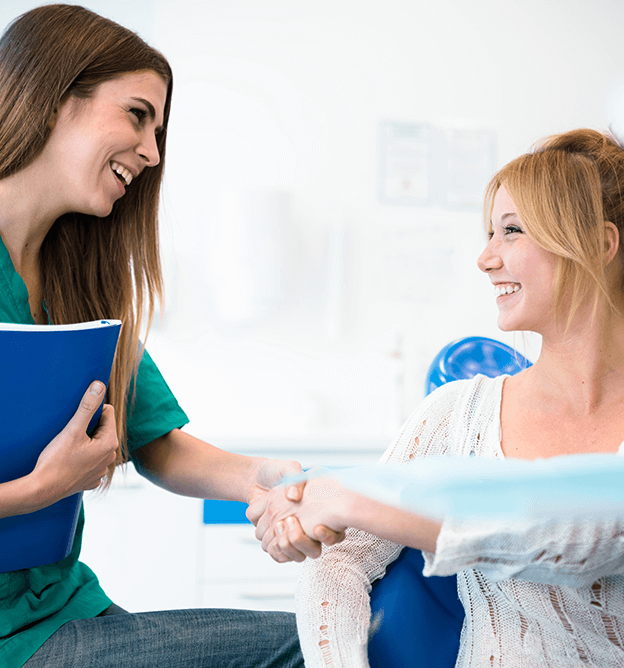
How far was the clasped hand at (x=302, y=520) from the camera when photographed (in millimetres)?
891

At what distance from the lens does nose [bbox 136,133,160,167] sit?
3.80 feet

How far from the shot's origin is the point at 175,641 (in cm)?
100

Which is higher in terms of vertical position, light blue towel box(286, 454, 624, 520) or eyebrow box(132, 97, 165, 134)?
eyebrow box(132, 97, 165, 134)

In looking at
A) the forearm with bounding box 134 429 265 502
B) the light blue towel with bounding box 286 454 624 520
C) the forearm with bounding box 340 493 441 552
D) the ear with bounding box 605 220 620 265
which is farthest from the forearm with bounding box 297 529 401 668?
the ear with bounding box 605 220 620 265

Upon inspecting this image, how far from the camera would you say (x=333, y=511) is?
0.88 m

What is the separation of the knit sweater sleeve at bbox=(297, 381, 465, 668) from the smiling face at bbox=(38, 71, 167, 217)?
24.8 inches

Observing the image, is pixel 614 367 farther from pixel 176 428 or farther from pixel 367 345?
pixel 367 345

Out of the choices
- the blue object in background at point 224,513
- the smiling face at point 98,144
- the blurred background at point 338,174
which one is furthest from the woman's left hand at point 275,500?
the blurred background at point 338,174

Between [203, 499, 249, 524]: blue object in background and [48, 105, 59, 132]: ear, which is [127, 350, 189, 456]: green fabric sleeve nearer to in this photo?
[48, 105, 59, 132]: ear

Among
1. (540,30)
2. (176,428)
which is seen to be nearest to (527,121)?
(540,30)

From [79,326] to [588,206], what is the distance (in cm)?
77

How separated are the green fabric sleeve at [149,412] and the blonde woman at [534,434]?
28 cm

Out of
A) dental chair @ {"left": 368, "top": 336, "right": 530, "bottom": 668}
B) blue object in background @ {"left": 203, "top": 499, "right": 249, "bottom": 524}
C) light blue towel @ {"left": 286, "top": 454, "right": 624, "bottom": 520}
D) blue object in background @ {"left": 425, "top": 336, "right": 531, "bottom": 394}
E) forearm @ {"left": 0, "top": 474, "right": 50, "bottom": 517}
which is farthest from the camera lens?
blue object in background @ {"left": 203, "top": 499, "right": 249, "bottom": 524}

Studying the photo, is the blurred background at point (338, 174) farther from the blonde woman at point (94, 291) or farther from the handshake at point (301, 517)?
the handshake at point (301, 517)
